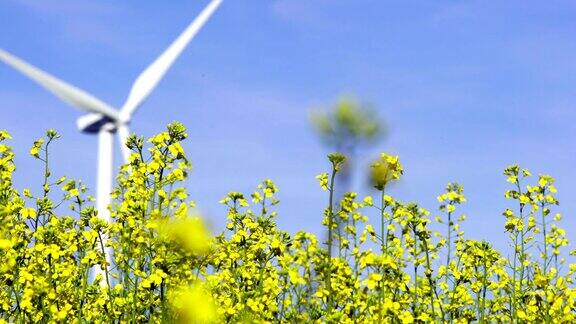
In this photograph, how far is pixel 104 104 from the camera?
27000mm

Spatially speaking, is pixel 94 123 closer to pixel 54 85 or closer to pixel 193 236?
pixel 54 85

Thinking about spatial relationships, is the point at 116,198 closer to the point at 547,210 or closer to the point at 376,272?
the point at 376,272

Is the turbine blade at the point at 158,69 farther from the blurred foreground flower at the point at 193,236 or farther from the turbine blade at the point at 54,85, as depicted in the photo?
the blurred foreground flower at the point at 193,236

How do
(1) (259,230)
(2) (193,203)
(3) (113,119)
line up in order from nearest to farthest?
(2) (193,203), (1) (259,230), (3) (113,119)

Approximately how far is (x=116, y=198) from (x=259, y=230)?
1.84m

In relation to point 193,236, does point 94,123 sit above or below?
above

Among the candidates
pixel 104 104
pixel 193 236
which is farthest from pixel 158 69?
pixel 193 236

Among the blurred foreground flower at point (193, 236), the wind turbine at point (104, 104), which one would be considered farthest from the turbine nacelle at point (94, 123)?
the blurred foreground flower at point (193, 236)

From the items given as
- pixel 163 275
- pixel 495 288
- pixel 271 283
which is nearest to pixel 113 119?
pixel 495 288

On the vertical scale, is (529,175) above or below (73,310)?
above

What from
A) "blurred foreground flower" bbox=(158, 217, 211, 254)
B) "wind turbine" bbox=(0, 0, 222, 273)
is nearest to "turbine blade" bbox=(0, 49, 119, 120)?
"wind turbine" bbox=(0, 0, 222, 273)

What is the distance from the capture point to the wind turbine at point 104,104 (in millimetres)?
25359

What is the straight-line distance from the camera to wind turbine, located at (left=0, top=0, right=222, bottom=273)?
25.4 m

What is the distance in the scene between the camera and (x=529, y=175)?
11.0m
